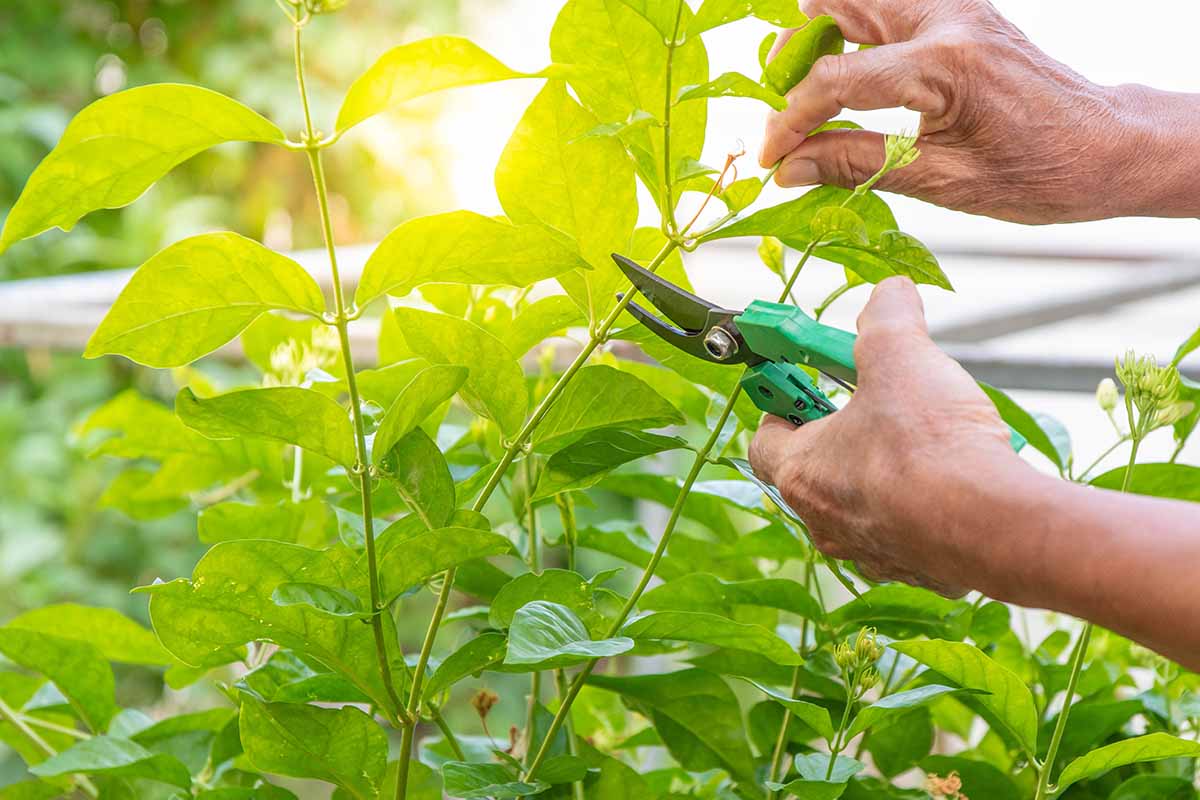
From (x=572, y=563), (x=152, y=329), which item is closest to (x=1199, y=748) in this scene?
(x=572, y=563)

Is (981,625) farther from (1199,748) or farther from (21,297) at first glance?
(21,297)

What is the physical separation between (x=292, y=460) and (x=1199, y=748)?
1.52 feet

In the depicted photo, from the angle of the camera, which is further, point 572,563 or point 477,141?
point 477,141

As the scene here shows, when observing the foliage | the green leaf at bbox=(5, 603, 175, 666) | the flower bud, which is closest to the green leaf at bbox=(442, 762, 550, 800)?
the foliage

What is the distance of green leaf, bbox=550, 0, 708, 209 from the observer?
0.44m

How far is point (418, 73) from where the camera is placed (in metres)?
0.40

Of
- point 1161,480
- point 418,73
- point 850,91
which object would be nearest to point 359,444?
point 418,73

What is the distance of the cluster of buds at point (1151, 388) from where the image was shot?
1.62 feet

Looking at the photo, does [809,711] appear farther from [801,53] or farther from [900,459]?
[801,53]

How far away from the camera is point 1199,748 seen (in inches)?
17.4

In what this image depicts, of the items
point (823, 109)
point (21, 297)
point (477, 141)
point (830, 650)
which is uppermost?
point (477, 141)

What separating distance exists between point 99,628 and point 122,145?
1.01ft

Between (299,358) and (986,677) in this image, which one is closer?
(986,677)

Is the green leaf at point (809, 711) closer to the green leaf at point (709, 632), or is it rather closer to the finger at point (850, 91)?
the green leaf at point (709, 632)
